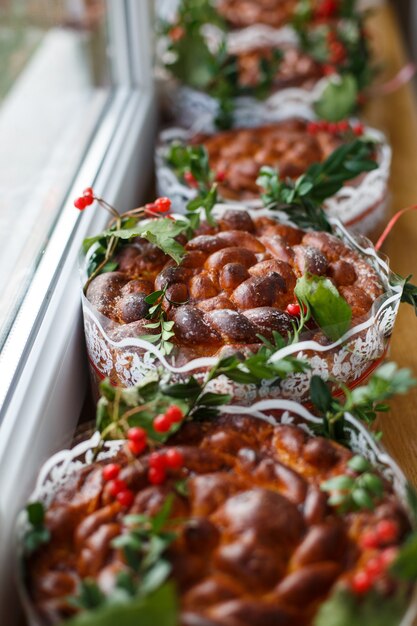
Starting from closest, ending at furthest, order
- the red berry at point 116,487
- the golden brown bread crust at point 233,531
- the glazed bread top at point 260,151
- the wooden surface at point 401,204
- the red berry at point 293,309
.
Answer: the golden brown bread crust at point 233,531, the red berry at point 116,487, the red berry at point 293,309, the wooden surface at point 401,204, the glazed bread top at point 260,151

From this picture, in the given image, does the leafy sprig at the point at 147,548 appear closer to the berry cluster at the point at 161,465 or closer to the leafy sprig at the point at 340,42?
the berry cluster at the point at 161,465

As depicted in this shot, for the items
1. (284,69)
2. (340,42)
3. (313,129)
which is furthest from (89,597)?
(340,42)

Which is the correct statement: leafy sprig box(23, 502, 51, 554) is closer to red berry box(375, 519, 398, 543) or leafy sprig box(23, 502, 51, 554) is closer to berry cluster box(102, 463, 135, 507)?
berry cluster box(102, 463, 135, 507)

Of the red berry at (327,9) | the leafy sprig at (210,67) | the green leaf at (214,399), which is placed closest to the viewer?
the green leaf at (214,399)

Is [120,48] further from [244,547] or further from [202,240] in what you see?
[244,547]

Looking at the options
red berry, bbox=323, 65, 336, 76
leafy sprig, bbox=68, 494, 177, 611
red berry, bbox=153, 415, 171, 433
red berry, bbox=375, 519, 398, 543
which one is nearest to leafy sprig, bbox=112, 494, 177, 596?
leafy sprig, bbox=68, 494, 177, 611

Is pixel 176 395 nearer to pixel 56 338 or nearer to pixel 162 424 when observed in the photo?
pixel 162 424

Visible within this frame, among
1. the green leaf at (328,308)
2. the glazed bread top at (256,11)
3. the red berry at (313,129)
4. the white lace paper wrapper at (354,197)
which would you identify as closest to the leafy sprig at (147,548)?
the green leaf at (328,308)
